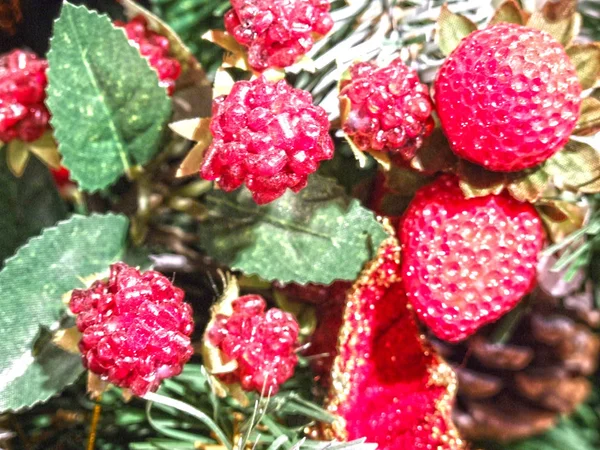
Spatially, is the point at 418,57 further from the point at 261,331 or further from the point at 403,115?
the point at 261,331

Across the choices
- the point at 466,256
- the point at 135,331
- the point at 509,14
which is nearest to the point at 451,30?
the point at 509,14

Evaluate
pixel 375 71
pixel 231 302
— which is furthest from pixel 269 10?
pixel 231 302

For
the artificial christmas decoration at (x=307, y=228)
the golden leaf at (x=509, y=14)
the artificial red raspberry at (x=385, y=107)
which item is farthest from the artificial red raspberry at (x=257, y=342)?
the golden leaf at (x=509, y=14)

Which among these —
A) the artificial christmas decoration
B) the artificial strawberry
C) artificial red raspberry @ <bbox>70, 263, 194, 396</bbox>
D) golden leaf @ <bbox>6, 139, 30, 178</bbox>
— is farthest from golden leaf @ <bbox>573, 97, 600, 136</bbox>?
golden leaf @ <bbox>6, 139, 30, 178</bbox>

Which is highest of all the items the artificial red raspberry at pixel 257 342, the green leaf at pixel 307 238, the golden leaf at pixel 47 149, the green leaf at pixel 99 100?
the green leaf at pixel 99 100

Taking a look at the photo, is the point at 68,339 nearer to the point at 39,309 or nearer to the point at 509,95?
the point at 39,309

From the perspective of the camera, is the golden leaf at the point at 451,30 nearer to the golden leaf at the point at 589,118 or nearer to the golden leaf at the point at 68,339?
the golden leaf at the point at 589,118
